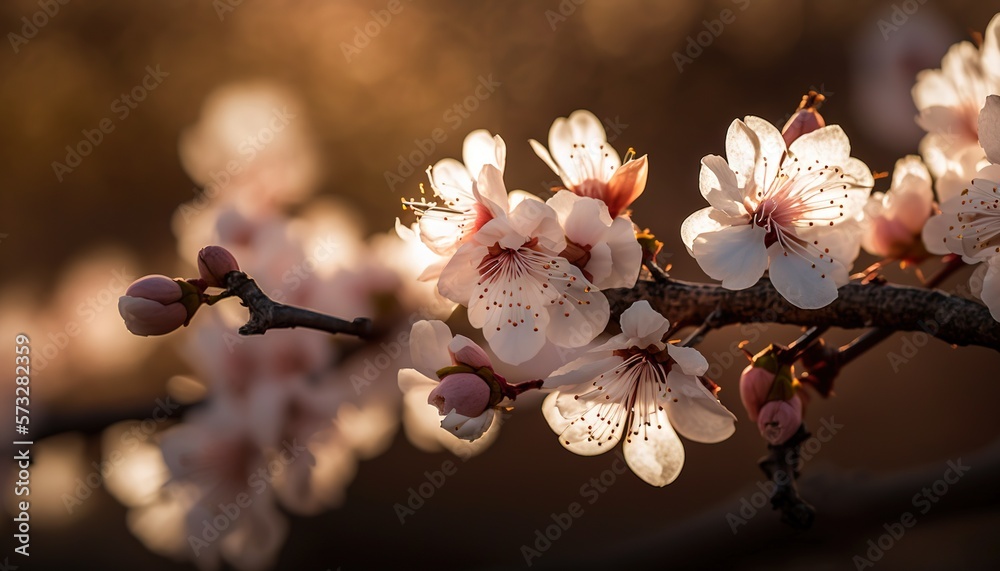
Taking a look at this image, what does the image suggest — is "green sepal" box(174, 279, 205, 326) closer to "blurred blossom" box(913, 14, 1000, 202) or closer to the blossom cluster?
the blossom cluster

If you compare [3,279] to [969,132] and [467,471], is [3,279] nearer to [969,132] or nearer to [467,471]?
[467,471]

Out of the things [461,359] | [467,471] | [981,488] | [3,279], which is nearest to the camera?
[461,359]

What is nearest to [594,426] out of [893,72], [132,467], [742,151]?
[742,151]

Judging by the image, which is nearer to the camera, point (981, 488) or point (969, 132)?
point (969, 132)

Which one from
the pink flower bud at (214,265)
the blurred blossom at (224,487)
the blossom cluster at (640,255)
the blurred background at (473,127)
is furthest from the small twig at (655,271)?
the blurred background at (473,127)

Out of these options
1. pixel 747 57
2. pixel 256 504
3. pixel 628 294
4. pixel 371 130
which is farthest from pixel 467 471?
pixel 628 294

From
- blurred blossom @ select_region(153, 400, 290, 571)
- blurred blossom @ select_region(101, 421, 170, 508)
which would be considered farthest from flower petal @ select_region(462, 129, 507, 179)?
blurred blossom @ select_region(101, 421, 170, 508)

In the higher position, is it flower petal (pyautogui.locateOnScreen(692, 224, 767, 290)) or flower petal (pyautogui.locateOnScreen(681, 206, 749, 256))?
flower petal (pyautogui.locateOnScreen(681, 206, 749, 256))
